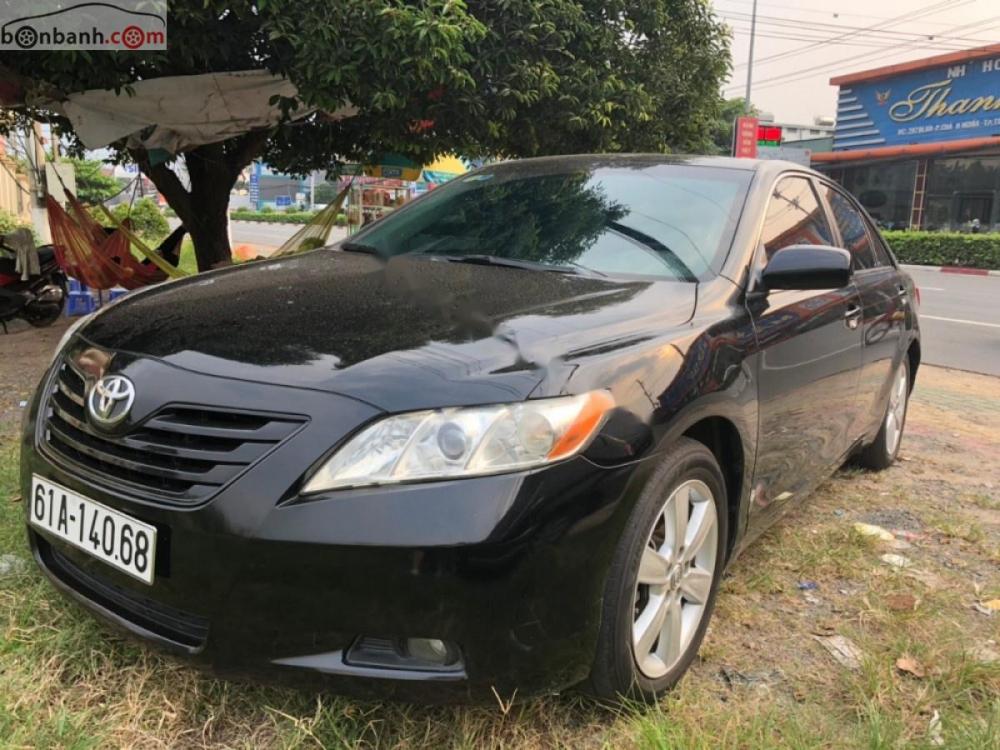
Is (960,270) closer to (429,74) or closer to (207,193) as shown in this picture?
(207,193)

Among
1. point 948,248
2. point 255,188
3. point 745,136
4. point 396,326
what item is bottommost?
point 396,326

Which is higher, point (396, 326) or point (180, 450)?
point (396, 326)

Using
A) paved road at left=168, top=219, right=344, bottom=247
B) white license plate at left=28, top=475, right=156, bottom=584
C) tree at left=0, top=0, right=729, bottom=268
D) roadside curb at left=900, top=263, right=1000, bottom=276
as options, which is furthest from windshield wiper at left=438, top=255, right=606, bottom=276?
roadside curb at left=900, top=263, right=1000, bottom=276

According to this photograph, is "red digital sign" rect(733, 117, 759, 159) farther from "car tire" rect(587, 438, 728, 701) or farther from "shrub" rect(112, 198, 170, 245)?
"shrub" rect(112, 198, 170, 245)

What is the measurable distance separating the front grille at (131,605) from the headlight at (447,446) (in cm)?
45

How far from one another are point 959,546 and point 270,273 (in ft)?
9.77

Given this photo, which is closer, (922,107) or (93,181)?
(922,107)

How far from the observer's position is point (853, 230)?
153 inches

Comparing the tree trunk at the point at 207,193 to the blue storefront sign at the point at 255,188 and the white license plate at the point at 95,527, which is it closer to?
the white license plate at the point at 95,527

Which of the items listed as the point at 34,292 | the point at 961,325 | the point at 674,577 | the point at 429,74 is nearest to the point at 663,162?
the point at 674,577

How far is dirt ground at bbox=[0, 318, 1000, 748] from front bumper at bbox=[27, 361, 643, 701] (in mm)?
208

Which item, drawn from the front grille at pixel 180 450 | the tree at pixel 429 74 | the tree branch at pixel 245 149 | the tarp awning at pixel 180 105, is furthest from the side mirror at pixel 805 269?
the tree branch at pixel 245 149

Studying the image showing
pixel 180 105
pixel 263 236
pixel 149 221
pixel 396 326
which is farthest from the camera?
pixel 263 236

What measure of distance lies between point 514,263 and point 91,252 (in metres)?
6.76
